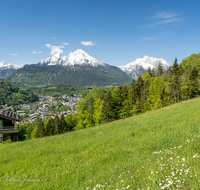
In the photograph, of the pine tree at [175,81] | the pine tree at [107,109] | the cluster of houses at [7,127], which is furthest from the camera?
the pine tree at [107,109]

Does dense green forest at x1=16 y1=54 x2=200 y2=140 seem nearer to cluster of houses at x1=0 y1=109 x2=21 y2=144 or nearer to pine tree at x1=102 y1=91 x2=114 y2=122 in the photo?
pine tree at x1=102 y1=91 x2=114 y2=122

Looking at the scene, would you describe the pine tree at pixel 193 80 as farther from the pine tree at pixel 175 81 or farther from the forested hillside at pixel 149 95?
the pine tree at pixel 175 81

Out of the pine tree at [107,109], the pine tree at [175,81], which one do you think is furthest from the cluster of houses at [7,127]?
the pine tree at [175,81]

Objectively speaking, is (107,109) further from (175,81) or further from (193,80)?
(193,80)

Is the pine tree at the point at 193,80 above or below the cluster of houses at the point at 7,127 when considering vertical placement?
above

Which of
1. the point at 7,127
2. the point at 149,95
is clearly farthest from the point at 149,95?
the point at 7,127

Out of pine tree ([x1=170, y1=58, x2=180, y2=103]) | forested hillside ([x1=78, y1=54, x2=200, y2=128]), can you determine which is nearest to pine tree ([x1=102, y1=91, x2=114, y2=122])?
forested hillside ([x1=78, y1=54, x2=200, y2=128])

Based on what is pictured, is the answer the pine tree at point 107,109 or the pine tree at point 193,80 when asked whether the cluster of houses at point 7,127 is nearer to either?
the pine tree at point 107,109

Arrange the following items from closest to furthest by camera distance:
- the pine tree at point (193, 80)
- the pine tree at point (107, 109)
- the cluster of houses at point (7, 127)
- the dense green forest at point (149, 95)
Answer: the cluster of houses at point (7, 127) → the pine tree at point (193, 80) → the dense green forest at point (149, 95) → the pine tree at point (107, 109)

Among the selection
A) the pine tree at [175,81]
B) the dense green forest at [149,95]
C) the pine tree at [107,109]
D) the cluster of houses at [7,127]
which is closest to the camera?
the cluster of houses at [7,127]

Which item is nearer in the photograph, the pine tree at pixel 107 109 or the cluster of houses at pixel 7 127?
the cluster of houses at pixel 7 127

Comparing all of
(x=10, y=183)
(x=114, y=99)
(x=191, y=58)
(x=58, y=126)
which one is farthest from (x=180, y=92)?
(x=58, y=126)

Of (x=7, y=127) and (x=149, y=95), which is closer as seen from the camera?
(x=7, y=127)

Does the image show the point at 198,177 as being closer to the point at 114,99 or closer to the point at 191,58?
the point at 114,99
